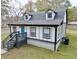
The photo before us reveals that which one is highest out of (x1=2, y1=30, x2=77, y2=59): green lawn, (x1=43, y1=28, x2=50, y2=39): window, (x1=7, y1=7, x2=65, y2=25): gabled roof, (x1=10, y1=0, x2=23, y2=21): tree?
(x1=10, y1=0, x2=23, y2=21): tree

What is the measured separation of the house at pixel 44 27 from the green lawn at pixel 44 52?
58 mm

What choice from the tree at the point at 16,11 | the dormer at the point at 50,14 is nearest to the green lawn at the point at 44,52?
the dormer at the point at 50,14

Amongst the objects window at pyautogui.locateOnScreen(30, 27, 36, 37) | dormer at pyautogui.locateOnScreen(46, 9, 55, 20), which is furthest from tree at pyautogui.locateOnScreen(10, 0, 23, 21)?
dormer at pyautogui.locateOnScreen(46, 9, 55, 20)

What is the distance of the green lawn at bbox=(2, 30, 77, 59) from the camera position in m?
1.51

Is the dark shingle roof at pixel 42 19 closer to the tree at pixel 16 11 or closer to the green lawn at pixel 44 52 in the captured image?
the tree at pixel 16 11

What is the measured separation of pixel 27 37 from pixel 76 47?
1.96 ft

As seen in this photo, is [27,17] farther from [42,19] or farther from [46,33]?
[46,33]

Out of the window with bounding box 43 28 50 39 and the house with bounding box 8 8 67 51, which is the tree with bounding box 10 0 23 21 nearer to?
the house with bounding box 8 8 67 51

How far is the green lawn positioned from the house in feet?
0.19

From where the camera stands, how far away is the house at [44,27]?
150cm

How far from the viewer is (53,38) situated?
153 centimetres

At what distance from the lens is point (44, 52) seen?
1568mm

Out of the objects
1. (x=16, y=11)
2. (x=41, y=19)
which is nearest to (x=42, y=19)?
(x=41, y=19)

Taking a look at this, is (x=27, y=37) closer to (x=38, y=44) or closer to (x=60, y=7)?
(x=38, y=44)
